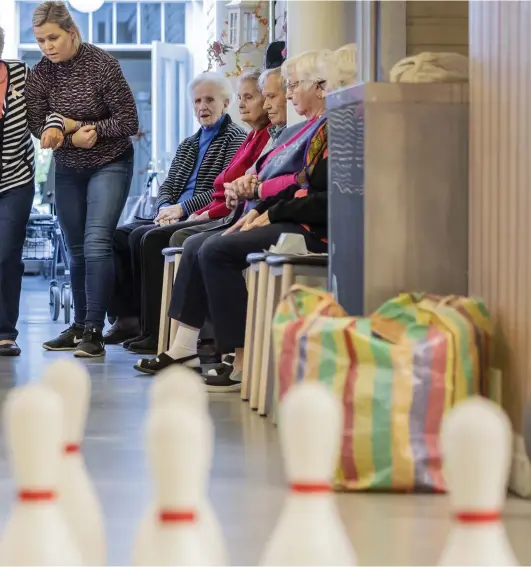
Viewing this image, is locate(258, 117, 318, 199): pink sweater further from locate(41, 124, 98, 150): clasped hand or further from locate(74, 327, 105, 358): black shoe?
locate(74, 327, 105, 358): black shoe

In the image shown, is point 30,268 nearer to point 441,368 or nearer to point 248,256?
point 248,256

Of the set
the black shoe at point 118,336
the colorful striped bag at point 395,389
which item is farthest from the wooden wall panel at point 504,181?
the black shoe at point 118,336

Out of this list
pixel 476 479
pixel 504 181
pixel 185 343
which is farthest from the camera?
pixel 185 343

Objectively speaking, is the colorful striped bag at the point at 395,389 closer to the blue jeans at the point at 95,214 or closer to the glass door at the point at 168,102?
the blue jeans at the point at 95,214

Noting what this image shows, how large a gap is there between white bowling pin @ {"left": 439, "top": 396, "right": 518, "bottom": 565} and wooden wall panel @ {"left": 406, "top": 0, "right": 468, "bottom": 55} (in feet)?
5.96

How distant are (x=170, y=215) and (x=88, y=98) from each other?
0.56 metres

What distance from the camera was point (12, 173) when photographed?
15.8 ft

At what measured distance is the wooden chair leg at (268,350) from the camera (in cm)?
343

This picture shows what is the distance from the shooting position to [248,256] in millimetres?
3641

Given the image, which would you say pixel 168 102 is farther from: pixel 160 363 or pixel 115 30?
pixel 160 363

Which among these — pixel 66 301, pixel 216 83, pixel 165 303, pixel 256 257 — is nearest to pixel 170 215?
pixel 165 303

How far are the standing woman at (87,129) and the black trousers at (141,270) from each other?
16 centimetres

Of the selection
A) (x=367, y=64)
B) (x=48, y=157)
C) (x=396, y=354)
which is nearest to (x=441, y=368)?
(x=396, y=354)

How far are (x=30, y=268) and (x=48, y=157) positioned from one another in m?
1.11
